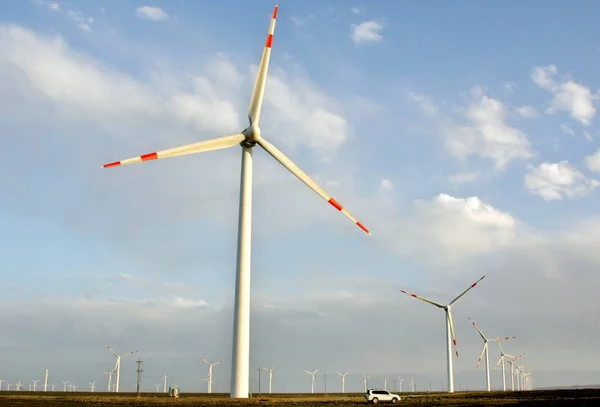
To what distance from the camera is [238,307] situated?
6769cm

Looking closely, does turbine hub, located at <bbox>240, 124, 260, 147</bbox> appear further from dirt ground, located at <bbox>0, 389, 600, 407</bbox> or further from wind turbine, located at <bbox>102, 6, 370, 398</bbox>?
dirt ground, located at <bbox>0, 389, 600, 407</bbox>

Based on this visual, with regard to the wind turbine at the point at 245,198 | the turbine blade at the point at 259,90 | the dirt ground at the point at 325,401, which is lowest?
the dirt ground at the point at 325,401

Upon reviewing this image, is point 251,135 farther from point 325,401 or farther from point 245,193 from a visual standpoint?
point 325,401

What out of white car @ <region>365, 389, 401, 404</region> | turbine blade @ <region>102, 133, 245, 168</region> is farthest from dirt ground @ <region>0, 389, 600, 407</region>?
turbine blade @ <region>102, 133, 245, 168</region>

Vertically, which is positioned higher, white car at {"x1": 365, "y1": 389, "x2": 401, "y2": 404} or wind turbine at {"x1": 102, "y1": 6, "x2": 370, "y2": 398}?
wind turbine at {"x1": 102, "y1": 6, "x2": 370, "y2": 398}

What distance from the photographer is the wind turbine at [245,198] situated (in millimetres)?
67188

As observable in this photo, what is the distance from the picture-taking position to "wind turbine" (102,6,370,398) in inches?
2645

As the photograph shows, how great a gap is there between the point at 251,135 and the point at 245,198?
24.8 ft

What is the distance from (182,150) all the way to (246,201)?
8.97 m

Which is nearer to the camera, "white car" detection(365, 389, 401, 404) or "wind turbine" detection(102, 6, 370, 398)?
"wind turbine" detection(102, 6, 370, 398)

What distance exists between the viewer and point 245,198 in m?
A: 70.0

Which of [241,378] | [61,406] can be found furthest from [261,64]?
[61,406]

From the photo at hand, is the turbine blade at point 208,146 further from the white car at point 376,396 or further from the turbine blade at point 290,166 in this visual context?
the white car at point 376,396

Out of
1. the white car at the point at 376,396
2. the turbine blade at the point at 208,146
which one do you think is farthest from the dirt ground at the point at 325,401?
the turbine blade at the point at 208,146
